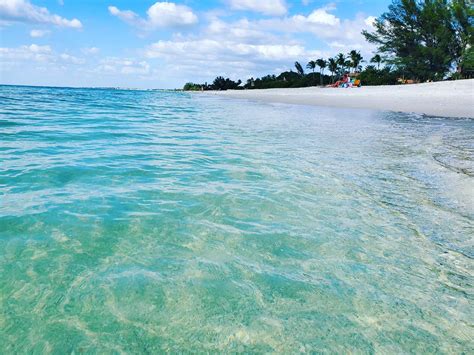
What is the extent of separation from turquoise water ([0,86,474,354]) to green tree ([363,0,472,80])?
4358cm


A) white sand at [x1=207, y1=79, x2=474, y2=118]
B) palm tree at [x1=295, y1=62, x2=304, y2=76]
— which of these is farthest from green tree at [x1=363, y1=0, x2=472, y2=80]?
palm tree at [x1=295, y1=62, x2=304, y2=76]

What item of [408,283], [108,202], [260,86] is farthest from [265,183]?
[260,86]

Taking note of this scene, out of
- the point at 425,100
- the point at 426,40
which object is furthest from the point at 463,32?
the point at 425,100

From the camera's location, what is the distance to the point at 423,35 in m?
43.6

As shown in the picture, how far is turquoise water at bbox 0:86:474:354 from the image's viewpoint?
187cm

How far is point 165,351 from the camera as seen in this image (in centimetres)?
173

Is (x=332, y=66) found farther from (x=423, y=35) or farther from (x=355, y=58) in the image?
(x=423, y=35)

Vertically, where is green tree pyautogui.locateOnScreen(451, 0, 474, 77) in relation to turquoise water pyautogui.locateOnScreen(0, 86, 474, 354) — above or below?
above

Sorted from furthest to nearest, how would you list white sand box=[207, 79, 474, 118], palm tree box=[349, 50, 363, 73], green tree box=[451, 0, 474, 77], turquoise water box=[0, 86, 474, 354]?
palm tree box=[349, 50, 363, 73] < green tree box=[451, 0, 474, 77] < white sand box=[207, 79, 474, 118] < turquoise water box=[0, 86, 474, 354]

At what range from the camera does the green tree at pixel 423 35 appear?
4088 cm

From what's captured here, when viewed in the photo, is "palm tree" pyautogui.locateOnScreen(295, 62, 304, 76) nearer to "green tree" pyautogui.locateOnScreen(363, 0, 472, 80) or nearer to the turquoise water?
"green tree" pyautogui.locateOnScreen(363, 0, 472, 80)

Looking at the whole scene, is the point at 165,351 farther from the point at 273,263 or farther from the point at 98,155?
the point at 98,155

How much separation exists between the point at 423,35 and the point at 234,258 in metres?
50.2

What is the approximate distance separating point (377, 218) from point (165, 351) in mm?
2560
